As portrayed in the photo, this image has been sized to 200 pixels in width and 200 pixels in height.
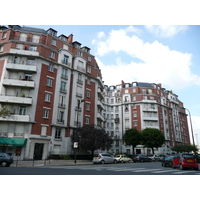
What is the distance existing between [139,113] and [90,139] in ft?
110

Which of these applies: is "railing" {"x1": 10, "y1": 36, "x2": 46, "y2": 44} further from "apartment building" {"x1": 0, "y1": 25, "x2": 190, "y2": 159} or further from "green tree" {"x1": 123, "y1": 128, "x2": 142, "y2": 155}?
"green tree" {"x1": 123, "y1": 128, "x2": 142, "y2": 155}

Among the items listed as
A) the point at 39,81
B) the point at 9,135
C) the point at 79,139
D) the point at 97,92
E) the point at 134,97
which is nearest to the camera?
the point at 9,135

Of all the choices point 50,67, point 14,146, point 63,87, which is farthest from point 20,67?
point 14,146

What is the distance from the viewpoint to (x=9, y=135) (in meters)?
26.3

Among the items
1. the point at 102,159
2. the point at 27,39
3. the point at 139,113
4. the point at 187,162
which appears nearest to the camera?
the point at 187,162

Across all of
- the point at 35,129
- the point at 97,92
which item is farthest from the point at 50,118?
the point at 97,92

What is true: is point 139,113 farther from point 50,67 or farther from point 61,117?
point 50,67

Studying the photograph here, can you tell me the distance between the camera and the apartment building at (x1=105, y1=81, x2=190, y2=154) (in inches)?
2245

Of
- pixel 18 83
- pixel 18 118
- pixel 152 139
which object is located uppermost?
pixel 18 83

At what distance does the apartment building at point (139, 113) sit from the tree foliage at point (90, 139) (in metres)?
28.4

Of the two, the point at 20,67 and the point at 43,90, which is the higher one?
the point at 20,67

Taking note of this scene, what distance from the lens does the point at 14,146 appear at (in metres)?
26.2

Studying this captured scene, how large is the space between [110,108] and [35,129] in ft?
130

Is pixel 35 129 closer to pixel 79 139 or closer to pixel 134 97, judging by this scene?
pixel 79 139
